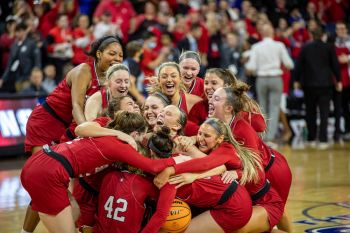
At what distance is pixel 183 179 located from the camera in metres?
6.20

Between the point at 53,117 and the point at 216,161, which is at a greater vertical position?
the point at 53,117

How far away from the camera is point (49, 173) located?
594 cm

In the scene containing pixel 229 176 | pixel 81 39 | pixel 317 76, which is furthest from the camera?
pixel 81 39

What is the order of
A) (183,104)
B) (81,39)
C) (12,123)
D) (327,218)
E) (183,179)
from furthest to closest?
(81,39), (12,123), (327,218), (183,104), (183,179)

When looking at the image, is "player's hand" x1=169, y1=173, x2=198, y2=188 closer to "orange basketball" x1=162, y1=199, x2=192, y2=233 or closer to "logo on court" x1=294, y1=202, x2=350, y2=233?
"orange basketball" x1=162, y1=199, x2=192, y2=233

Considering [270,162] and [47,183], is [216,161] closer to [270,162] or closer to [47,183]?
[270,162]

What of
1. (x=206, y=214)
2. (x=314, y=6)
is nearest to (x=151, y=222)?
(x=206, y=214)

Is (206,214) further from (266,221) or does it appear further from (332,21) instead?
(332,21)

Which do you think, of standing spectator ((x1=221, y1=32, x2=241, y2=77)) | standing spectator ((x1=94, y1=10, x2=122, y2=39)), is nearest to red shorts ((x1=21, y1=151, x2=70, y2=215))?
standing spectator ((x1=94, y1=10, x2=122, y2=39))

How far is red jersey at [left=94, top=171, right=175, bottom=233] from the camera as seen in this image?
6.06 metres

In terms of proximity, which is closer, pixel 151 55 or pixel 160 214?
pixel 160 214

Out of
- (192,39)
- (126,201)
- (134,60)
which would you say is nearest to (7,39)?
(192,39)

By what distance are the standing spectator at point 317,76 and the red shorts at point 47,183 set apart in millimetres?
8666

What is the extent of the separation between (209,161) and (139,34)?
9238 mm
